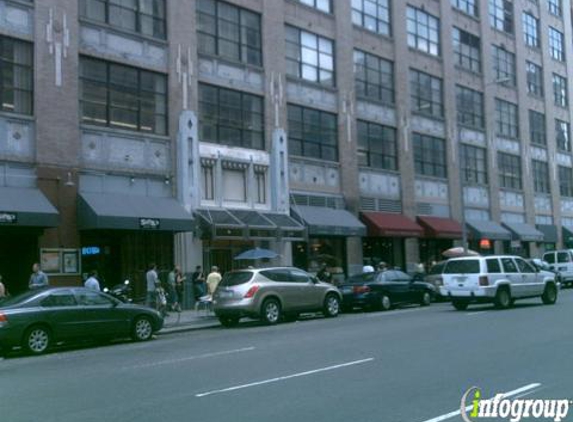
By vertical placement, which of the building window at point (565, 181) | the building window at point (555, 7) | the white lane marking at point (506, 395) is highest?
the building window at point (555, 7)

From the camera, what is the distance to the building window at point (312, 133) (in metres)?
30.5

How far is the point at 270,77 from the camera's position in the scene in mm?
29344

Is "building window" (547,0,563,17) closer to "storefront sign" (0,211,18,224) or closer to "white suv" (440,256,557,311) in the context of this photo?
"white suv" (440,256,557,311)

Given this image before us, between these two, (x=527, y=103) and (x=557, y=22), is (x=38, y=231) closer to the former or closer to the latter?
(x=527, y=103)

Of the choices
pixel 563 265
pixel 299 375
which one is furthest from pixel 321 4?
pixel 299 375

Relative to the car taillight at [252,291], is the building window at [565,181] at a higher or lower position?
higher

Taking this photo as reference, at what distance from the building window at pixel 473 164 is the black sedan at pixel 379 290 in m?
16.8

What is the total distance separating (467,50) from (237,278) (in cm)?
2754

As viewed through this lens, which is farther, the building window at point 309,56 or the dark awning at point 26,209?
the building window at point 309,56

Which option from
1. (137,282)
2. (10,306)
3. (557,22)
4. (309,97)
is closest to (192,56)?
(309,97)

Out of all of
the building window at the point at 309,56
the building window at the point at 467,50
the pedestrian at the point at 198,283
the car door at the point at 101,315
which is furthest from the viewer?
the building window at the point at 467,50

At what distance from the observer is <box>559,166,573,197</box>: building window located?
166 ft

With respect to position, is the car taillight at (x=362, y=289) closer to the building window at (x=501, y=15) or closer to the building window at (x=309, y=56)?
the building window at (x=309, y=56)

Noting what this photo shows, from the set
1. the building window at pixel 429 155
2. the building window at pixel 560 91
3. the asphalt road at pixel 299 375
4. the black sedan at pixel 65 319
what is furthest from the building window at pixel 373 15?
the black sedan at pixel 65 319
